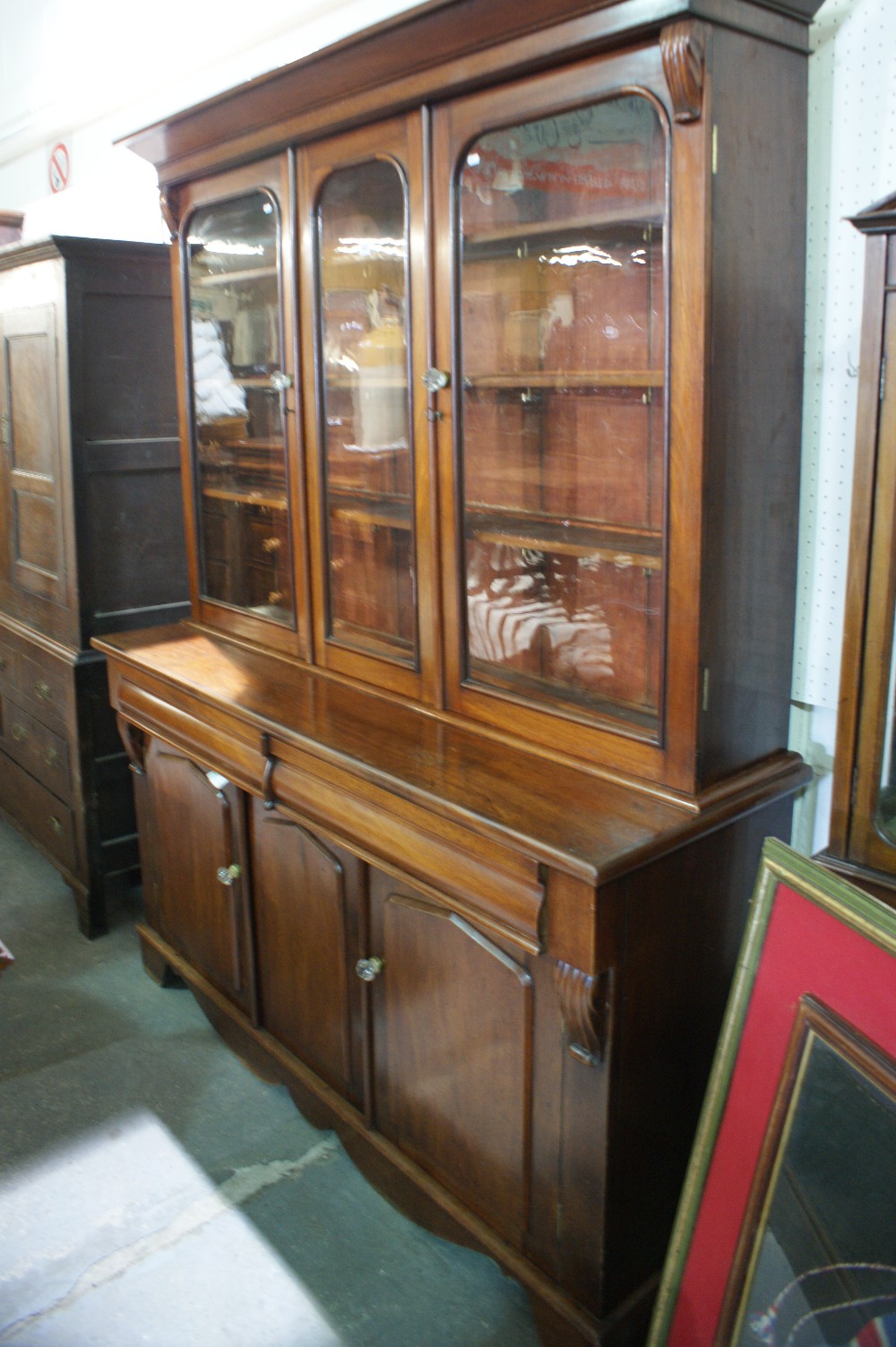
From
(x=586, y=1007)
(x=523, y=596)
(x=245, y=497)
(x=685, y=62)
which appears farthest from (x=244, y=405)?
(x=586, y=1007)

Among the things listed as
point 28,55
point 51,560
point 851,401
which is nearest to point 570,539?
point 851,401

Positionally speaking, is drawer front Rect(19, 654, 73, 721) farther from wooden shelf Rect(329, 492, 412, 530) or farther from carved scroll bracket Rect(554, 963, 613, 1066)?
carved scroll bracket Rect(554, 963, 613, 1066)

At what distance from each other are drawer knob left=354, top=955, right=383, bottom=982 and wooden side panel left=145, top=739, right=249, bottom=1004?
41 cm

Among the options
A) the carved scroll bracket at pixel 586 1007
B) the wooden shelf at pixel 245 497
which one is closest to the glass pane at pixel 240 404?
the wooden shelf at pixel 245 497

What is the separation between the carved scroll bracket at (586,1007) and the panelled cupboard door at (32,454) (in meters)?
1.91

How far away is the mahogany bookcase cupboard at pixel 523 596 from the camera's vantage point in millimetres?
1428

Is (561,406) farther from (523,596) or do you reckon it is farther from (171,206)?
(171,206)

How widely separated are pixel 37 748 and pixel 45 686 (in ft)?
0.78

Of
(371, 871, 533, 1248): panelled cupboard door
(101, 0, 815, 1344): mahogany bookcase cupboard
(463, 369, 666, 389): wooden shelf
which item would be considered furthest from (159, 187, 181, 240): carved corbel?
(371, 871, 533, 1248): panelled cupboard door

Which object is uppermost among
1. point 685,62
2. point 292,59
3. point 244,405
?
point 292,59

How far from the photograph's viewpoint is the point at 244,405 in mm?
2340

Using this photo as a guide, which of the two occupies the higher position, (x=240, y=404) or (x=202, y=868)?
(x=240, y=404)

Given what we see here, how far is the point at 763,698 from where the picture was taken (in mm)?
1613

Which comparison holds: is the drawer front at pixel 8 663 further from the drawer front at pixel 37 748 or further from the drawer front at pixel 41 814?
the drawer front at pixel 41 814
